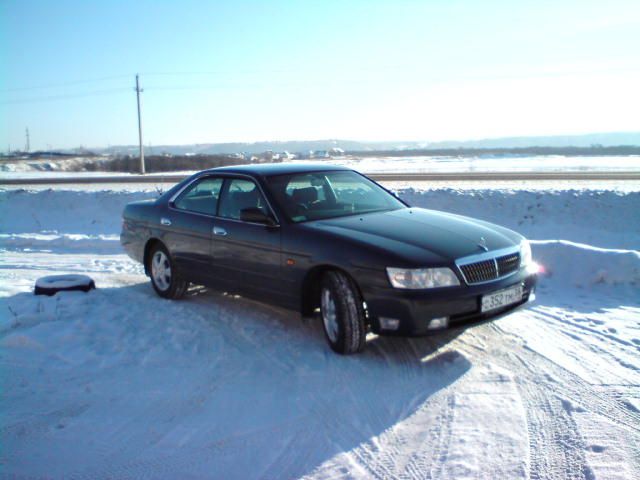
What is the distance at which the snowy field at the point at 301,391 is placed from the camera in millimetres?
3291

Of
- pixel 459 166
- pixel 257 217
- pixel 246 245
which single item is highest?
pixel 459 166

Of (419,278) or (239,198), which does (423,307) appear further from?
(239,198)

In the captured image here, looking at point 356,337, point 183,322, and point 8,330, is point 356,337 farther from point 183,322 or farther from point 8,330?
point 8,330

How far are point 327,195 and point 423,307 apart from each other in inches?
72.8

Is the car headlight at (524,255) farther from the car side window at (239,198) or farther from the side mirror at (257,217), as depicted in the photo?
the car side window at (239,198)

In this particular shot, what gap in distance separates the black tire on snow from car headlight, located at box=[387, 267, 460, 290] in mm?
3816

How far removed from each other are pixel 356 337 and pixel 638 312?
10.6ft

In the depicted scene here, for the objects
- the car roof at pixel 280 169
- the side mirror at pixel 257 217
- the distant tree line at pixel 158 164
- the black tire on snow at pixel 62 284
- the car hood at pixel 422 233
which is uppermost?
the distant tree line at pixel 158 164

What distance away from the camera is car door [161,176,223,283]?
6.13m

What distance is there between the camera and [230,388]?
4.25m

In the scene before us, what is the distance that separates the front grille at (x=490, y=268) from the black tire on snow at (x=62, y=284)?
13.9ft

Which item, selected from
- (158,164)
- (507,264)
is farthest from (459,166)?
(507,264)

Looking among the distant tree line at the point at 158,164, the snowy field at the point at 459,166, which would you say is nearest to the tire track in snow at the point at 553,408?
the snowy field at the point at 459,166

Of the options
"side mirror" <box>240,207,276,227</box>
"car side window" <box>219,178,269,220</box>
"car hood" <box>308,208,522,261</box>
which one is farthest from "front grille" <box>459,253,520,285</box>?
"car side window" <box>219,178,269,220</box>
